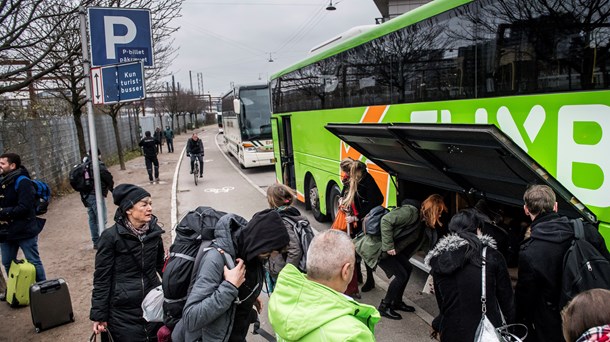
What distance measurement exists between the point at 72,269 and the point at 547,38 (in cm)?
768

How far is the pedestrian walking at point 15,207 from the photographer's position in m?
5.59

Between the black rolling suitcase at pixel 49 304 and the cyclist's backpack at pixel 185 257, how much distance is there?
3051mm

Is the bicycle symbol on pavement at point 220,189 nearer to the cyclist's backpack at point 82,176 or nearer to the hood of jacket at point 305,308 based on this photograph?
the cyclist's backpack at point 82,176

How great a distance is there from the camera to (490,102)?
179 inches

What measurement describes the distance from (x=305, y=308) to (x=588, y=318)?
125cm

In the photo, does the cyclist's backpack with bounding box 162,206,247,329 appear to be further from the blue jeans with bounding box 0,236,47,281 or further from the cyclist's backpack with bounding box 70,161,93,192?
the cyclist's backpack with bounding box 70,161,93,192

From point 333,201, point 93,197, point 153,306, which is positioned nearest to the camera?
point 153,306

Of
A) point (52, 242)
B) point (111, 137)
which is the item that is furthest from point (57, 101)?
point (52, 242)

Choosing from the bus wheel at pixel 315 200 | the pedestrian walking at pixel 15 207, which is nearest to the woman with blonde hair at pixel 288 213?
the pedestrian walking at pixel 15 207

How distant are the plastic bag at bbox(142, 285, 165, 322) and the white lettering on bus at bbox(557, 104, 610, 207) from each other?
11.3ft

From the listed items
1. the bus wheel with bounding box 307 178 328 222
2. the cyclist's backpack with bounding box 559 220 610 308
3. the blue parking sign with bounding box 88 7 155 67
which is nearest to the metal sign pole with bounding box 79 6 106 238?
the blue parking sign with bounding box 88 7 155 67

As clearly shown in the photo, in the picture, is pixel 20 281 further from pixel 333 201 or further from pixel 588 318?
pixel 588 318

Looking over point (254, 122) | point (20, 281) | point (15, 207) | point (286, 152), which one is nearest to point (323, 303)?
point (15, 207)

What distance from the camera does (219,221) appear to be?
2920mm
